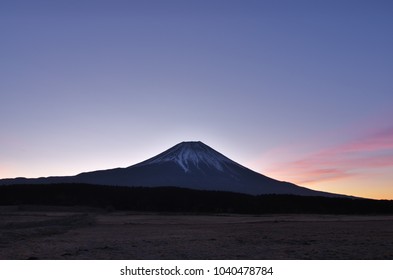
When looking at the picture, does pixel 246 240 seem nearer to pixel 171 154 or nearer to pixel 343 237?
pixel 343 237

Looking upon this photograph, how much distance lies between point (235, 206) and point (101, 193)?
24.2 metres

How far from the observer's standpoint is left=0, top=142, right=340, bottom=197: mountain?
14362 centimetres

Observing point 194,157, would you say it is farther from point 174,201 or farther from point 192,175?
point 174,201

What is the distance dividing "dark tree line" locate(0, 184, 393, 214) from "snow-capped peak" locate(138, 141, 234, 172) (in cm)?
7211

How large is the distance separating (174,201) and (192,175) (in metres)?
70.5

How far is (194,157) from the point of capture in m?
176

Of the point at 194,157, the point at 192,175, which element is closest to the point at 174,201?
the point at 192,175

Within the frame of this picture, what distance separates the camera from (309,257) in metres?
18.4

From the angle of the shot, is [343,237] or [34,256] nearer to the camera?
[34,256]

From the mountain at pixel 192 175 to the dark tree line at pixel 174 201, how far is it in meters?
45.1

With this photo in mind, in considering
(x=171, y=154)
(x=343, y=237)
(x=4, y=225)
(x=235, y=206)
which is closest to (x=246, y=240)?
(x=343, y=237)

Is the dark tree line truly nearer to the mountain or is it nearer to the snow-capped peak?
the mountain

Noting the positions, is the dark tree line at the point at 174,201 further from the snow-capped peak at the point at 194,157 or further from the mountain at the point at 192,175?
the snow-capped peak at the point at 194,157
